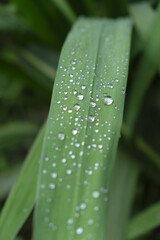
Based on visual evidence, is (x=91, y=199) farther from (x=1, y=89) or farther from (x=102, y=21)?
(x=1, y=89)

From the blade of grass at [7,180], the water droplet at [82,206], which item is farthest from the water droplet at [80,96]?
the blade of grass at [7,180]

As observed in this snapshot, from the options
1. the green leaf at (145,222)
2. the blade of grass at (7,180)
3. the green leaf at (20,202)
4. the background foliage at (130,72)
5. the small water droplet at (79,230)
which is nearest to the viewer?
the small water droplet at (79,230)

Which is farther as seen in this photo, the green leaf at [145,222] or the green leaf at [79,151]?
the green leaf at [145,222]

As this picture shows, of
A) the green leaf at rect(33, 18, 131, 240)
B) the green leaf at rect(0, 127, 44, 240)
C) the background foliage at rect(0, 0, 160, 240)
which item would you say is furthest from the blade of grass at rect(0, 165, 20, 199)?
the green leaf at rect(33, 18, 131, 240)

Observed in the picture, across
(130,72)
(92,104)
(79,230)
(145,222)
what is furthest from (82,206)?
(130,72)

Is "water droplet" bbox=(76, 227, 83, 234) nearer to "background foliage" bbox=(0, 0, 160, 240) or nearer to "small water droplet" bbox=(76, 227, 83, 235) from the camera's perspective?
"small water droplet" bbox=(76, 227, 83, 235)

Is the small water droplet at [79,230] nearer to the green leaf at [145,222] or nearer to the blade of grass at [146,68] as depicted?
the green leaf at [145,222]

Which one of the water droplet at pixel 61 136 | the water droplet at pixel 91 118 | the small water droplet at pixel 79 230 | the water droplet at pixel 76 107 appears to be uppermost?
the water droplet at pixel 76 107
